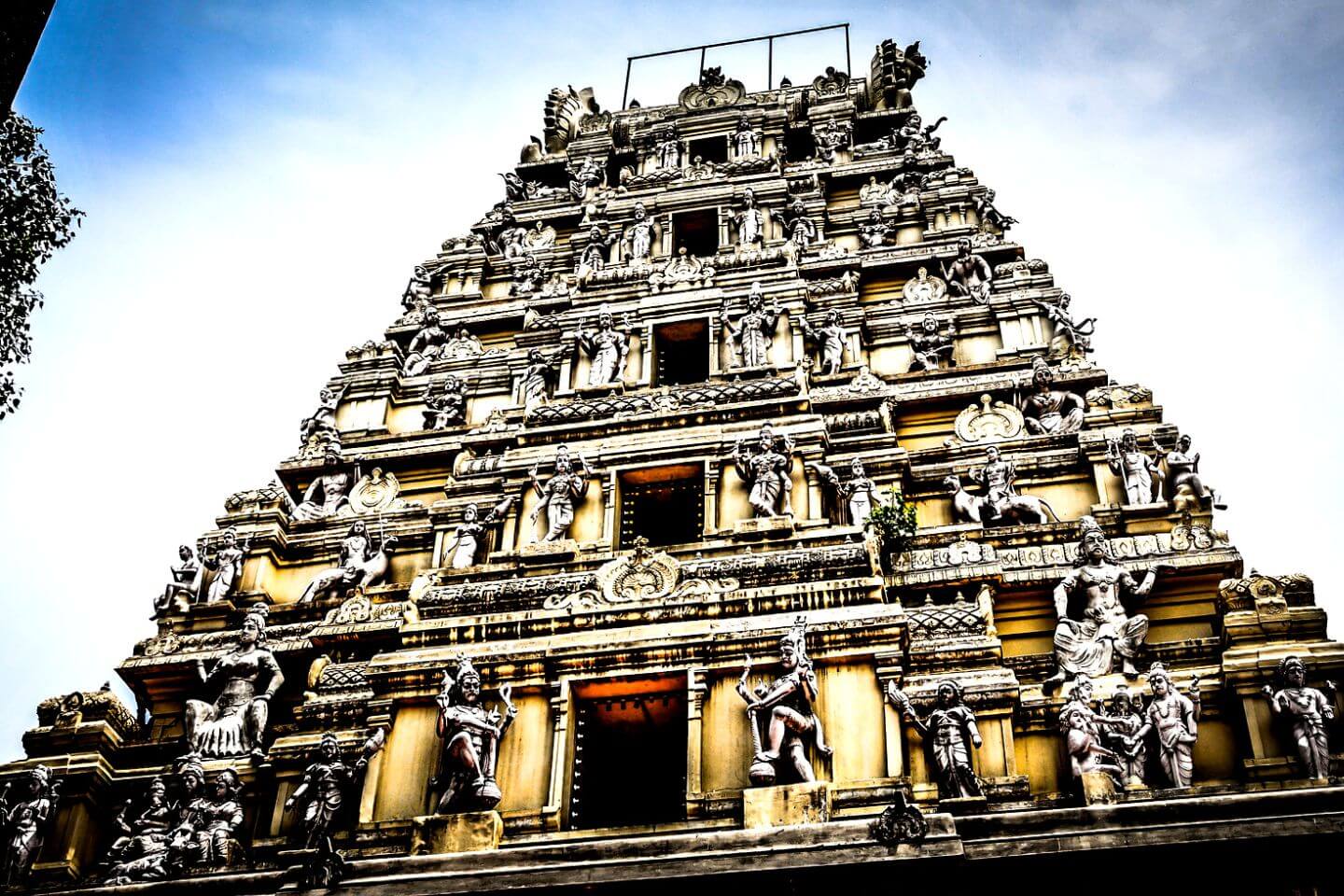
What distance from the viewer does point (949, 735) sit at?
15.2m

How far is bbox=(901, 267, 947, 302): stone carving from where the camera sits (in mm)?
25750

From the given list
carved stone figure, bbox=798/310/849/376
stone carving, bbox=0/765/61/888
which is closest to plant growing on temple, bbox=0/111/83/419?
stone carving, bbox=0/765/61/888

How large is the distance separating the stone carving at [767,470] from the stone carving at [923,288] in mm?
6198

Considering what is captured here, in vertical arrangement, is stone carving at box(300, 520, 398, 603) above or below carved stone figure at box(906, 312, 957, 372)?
below

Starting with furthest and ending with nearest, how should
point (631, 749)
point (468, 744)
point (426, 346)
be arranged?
point (426, 346) < point (631, 749) < point (468, 744)

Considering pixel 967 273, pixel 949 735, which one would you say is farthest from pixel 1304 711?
pixel 967 273

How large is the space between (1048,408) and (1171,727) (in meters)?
7.22

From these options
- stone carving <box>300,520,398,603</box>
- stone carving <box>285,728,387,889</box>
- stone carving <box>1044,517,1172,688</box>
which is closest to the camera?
stone carving <box>285,728,387,889</box>

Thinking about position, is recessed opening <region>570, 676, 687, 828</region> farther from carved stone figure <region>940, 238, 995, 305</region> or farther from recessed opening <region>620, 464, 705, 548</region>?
carved stone figure <region>940, 238, 995, 305</region>

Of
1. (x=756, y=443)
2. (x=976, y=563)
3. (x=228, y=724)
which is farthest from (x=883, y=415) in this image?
(x=228, y=724)

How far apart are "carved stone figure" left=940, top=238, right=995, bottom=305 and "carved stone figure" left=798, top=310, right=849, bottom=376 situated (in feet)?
8.41

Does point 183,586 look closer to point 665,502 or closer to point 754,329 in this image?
point 665,502

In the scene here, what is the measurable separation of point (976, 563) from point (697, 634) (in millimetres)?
4117

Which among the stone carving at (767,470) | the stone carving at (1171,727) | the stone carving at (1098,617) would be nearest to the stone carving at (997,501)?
the stone carving at (1098,617)
